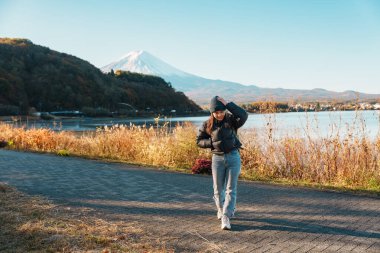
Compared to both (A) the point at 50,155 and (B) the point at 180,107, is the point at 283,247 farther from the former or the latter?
(B) the point at 180,107

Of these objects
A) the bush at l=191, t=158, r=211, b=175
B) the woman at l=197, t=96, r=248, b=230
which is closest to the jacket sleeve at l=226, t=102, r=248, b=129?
the woman at l=197, t=96, r=248, b=230

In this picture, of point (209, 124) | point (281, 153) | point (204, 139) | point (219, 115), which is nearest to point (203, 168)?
point (281, 153)

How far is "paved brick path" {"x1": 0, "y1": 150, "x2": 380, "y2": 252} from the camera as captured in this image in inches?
193

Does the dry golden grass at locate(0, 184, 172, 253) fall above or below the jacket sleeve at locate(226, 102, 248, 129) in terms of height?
below

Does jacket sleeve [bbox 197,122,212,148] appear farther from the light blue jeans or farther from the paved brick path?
the paved brick path

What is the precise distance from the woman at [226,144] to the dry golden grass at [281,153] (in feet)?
13.2

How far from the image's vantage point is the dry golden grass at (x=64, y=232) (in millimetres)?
4555

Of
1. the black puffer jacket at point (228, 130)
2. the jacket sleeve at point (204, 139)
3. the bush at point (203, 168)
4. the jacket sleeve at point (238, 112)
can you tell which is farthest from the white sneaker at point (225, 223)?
the bush at point (203, 168)

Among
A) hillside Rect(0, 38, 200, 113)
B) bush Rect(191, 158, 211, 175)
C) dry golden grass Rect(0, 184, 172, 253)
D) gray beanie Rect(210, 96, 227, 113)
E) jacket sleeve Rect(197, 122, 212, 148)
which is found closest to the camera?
dry golden grass Rect(0, 184, 172, 253)

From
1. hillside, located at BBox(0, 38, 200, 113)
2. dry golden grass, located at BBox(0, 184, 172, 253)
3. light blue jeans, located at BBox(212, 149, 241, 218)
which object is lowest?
dry golden grass, located at BBox(0, 184, 172, 253)

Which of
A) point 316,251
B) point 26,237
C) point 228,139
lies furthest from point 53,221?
point 316,251

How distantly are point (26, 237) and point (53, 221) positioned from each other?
69 cm

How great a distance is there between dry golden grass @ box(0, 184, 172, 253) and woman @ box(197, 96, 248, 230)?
1133 mm

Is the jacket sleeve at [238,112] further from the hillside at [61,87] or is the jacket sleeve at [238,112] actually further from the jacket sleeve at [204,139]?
the hillside at [61,87]
